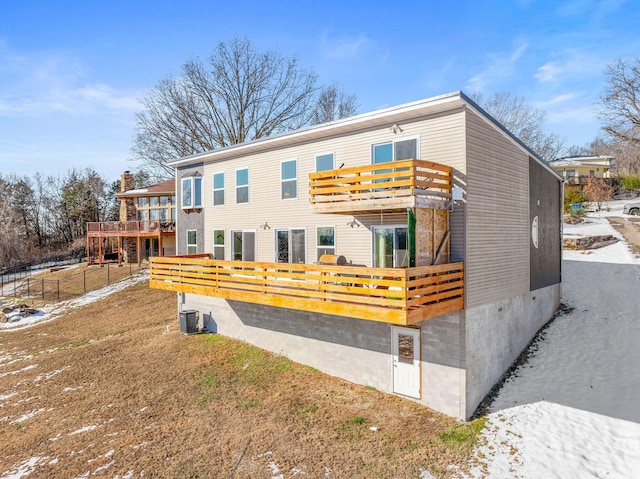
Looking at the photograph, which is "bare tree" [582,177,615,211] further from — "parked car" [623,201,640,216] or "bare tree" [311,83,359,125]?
"bare tree" [311,83,359,125]

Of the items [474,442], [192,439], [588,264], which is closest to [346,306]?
[474,442]

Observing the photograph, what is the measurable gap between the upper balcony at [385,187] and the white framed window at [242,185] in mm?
5048

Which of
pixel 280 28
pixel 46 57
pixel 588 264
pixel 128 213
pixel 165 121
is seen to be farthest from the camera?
pixel 128 213

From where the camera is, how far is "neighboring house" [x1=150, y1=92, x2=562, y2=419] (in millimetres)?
9055

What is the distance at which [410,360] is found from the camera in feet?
32.8

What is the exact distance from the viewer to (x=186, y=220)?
1764cm

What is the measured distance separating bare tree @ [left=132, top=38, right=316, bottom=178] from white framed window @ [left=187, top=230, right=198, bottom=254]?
1380cm

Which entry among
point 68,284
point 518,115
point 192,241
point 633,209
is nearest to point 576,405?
point 192,241

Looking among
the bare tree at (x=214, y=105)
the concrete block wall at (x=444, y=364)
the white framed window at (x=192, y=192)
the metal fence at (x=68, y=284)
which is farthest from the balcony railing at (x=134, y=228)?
the concrete block wall at (x=444, y=364)

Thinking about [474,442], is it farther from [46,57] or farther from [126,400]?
[46,57]

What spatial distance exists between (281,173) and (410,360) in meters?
7.78

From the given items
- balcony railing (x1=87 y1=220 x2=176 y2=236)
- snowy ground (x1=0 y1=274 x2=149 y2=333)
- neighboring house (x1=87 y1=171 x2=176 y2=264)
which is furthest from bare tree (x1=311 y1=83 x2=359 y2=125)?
snowy ground (x1=0 y1=274 x2=149 y2=333)

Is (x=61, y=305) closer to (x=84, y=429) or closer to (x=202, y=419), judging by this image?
(x=84, y=429)

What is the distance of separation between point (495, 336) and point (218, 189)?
11976mm
